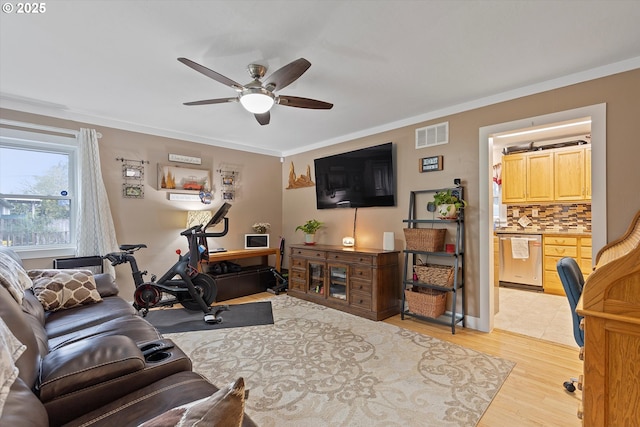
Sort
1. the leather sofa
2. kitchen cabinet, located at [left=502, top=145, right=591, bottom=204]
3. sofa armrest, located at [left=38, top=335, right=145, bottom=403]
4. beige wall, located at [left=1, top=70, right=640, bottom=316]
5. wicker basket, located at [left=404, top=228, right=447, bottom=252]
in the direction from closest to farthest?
the leather sofa, sofa armrest, located at [left=38, top=335, right=145, bottom=403], beige wall, located at [left=1, top=70, right=640, bottom=316], wicker basket, located at [left=404, top=228, right=447, bottom=252], kitchen cabinet, located at [left=502, top=145, right=591, bottom=204]

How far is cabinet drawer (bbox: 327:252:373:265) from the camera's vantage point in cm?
378

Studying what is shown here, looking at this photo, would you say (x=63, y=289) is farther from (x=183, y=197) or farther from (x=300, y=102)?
(x=300, y=102)

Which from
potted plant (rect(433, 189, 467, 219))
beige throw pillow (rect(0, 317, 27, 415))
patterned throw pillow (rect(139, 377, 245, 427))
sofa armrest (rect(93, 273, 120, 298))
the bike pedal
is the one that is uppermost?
potted plant (rect(433, 189, 467, 219))

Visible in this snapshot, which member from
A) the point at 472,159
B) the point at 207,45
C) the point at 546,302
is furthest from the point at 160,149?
the point at 546,302

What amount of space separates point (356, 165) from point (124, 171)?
10.5 feet

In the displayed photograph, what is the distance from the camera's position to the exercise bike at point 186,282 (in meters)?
3.57

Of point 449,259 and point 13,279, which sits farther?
point 449,259

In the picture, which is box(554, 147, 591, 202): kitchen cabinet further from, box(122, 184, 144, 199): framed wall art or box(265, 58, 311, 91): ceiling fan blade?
box(122, 184, 144, 199): framed wall art

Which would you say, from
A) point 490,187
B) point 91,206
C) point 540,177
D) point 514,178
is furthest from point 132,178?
point 540,177

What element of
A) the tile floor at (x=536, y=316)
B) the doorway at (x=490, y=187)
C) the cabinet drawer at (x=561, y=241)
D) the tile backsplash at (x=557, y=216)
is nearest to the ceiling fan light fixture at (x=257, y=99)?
the doorway at (x=490, y=187)

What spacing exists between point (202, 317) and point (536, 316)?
416 centimetres

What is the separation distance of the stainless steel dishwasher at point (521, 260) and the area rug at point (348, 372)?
10.2ft

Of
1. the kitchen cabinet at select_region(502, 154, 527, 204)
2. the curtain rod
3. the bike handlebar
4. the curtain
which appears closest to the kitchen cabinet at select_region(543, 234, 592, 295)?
the kitchen cabinet at select_region(502, 154, 527, 204)

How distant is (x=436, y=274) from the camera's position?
11.3ft
